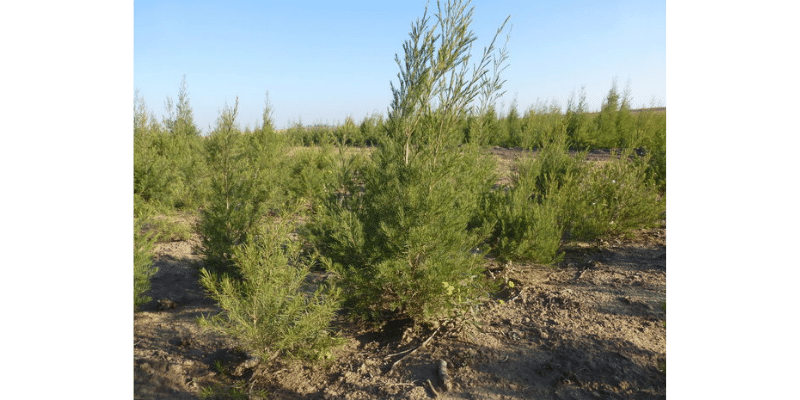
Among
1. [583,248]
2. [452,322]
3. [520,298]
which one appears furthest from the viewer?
[583,248]

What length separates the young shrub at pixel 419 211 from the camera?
3.51 m

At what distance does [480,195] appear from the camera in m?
5.56

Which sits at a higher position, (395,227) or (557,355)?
(395,227)

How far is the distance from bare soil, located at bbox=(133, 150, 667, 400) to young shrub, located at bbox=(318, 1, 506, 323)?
368 mm

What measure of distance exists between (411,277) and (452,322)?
674mm

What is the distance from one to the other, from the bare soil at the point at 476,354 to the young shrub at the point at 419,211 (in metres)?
0.37

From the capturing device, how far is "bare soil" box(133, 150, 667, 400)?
3.06 metres

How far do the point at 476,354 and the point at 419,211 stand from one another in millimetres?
1258

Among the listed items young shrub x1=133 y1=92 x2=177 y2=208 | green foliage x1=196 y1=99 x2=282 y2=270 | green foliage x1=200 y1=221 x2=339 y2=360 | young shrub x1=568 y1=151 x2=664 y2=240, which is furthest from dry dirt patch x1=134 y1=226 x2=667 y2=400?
young shrub x1=133 y1=92 x2=177 y2=208

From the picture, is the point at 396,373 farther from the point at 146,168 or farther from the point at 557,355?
the point at 146,168

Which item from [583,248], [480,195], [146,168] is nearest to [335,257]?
[480,195]

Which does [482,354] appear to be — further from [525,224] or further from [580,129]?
[580,129]

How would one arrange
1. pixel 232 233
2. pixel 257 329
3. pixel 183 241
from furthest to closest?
pixel 183 241 → pixel 232 233 → pixel 257 329

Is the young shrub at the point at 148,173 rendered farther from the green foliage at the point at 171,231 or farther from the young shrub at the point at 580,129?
the young shrub at the point at 580,129
